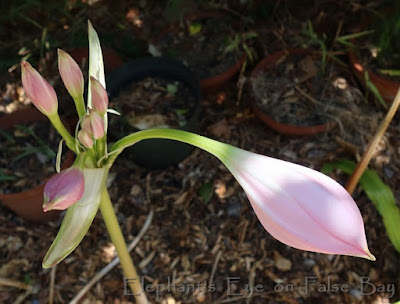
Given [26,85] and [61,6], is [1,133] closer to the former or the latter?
[61,6]

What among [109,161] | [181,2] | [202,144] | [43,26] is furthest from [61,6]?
[202,144]

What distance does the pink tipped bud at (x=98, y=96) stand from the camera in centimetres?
72

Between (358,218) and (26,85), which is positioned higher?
(26,85)

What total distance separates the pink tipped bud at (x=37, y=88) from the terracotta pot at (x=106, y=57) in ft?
4.07

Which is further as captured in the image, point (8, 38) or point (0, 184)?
point (8, 38)

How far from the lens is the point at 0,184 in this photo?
158 cm

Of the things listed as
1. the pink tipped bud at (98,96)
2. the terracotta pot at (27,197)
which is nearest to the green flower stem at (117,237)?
the pink tipped bud at (98,96)

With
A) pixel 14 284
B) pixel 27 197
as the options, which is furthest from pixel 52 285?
pixel 27 197

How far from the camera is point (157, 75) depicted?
1887 millimetres

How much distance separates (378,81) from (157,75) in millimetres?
899

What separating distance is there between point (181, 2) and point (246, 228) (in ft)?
3.44

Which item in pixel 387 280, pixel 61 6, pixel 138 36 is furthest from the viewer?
pixel 138 36

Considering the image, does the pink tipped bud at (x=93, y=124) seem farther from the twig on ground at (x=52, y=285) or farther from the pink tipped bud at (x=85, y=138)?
the twig on ground at (x=52, y=285)

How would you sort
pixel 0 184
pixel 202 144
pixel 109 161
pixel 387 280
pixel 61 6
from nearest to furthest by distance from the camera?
1. pixel 202 144
2. pixel 109 161
3. pixel 387 280
4. pixel 0 184
5. pixel 61 6
